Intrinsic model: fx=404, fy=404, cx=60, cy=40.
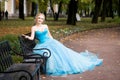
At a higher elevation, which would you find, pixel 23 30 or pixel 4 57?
pixel 4 57

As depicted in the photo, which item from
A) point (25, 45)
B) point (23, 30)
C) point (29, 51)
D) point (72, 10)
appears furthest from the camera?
point (72, 10)

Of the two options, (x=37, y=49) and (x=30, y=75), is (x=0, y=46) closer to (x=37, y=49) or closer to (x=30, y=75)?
(x=30, y=75)

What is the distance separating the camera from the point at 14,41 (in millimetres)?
12430

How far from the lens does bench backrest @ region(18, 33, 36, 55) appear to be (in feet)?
33.0

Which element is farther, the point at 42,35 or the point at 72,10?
the point at 72,10

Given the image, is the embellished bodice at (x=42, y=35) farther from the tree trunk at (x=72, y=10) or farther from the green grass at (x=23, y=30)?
the tree trunk at (x=72, y=10)

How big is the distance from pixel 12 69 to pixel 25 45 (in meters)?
2.19

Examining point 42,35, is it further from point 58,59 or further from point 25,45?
point 58,59

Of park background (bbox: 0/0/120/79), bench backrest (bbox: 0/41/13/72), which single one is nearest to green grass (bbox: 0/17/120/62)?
park background (bbox: 0/0/120/79)

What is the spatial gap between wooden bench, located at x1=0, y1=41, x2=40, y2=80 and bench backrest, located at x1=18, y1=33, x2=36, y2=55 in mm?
1270

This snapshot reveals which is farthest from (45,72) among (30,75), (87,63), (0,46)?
(30,75)

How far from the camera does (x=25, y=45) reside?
10344mm

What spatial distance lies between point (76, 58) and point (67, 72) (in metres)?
0.89

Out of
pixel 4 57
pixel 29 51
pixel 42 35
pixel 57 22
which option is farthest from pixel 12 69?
pixel 57 22
